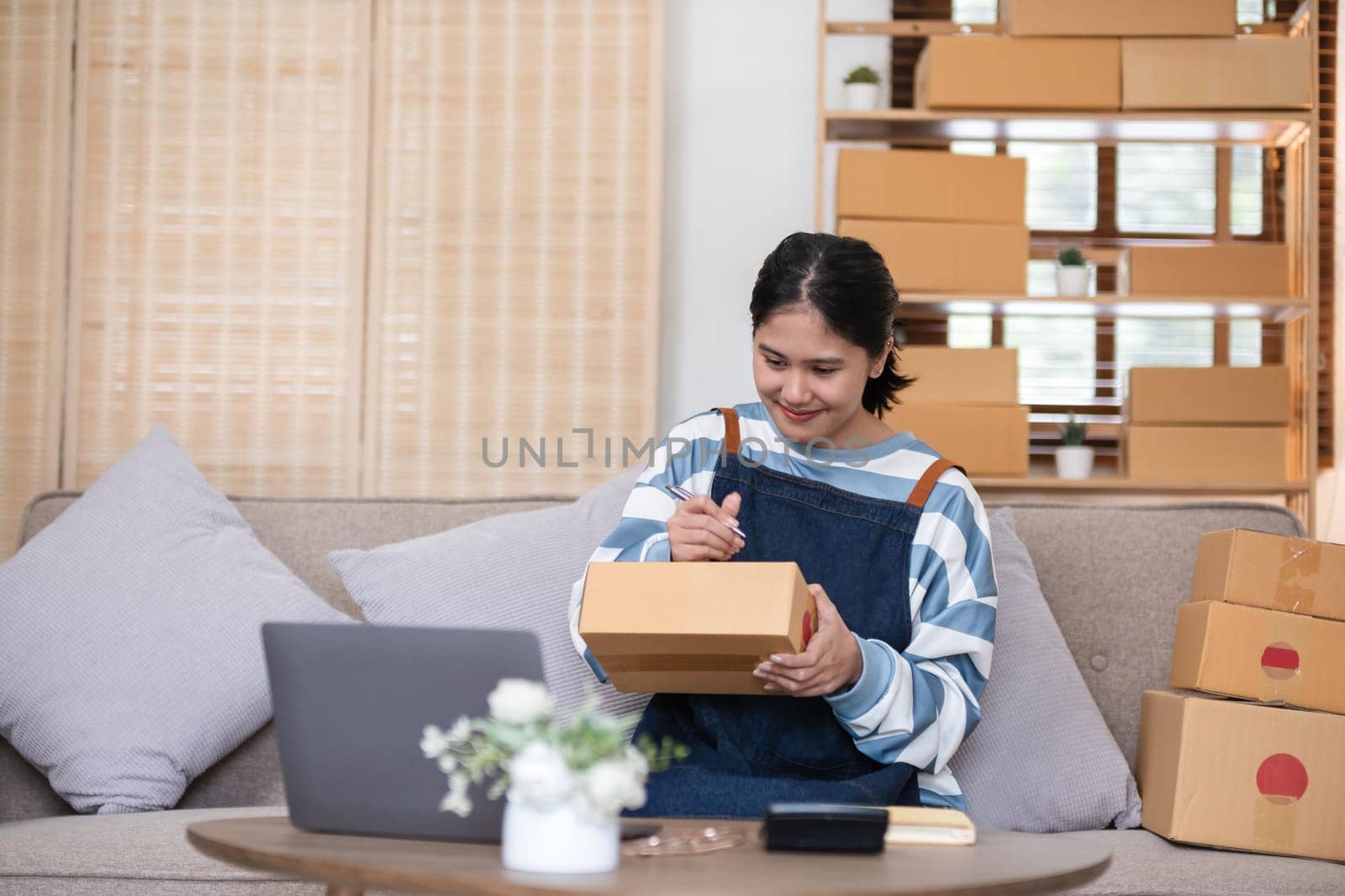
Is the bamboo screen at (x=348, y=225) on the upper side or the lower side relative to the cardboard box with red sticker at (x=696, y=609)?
upper

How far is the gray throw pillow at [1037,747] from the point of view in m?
1.79

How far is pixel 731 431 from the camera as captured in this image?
1.80m

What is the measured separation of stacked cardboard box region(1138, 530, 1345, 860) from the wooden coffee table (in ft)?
2.26

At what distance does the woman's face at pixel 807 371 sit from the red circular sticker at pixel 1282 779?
2.21 ft

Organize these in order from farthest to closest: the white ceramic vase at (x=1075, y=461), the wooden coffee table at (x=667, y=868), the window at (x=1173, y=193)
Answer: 1. the window at (x=1173, y=193)
2. the white ceramic vase at (x=1075, y=461)
3. the wooden coffee table at (x=667, y=868)

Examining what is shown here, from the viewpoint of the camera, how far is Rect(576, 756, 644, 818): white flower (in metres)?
0.86

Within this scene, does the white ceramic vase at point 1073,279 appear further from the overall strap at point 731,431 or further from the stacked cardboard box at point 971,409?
the overall strap at point 731,431

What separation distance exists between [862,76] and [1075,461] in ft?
3.59

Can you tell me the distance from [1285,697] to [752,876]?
3.59 feet

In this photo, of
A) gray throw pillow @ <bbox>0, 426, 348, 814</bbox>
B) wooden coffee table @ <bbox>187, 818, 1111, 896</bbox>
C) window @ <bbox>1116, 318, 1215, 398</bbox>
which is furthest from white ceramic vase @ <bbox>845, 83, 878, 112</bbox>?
wooden coffee table @ <bbox>187, 818, 1111, 896</bbox>

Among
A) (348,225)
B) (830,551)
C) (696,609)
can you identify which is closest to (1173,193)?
(348,225)

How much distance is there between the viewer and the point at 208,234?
10.9ft

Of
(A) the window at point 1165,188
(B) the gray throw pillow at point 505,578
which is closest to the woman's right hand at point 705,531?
(B) the gray throw pillow at point 505,578

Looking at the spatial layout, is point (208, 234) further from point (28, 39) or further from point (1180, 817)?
point (1180, 817)
